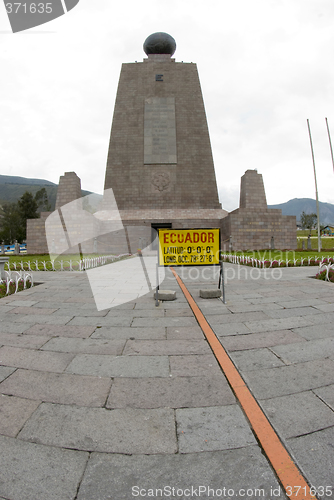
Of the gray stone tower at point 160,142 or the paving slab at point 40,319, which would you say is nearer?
the paving slab at point 40,319

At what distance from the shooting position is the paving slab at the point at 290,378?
2606 mm

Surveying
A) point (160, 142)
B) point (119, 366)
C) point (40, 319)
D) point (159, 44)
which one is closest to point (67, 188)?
point (160, 142)

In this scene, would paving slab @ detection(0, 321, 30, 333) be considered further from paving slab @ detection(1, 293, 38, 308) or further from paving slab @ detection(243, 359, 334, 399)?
paving slab @ detection(243, 359, 334, 399)

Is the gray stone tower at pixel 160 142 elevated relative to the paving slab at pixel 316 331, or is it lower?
elevated

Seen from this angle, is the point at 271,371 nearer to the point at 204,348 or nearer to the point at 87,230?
the point at 204,348

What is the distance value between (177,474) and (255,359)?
6.02ft

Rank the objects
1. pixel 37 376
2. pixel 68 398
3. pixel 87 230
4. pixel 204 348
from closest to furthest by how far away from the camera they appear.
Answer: pixel 68 398 → pixel 37 376 → pixel 204 348 → pixel 87 230

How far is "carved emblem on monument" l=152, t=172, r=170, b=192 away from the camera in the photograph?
29.7m

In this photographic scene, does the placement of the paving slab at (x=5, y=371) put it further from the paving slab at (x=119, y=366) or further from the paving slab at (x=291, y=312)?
the paving slab at (x=291, y=312)

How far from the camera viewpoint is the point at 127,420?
222cm

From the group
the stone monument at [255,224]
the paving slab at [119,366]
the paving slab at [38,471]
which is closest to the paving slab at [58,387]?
the paving slab at [119,366]

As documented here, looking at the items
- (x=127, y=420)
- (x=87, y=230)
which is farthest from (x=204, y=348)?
(x=87, y=230)

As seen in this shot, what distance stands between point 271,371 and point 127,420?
1.61 m

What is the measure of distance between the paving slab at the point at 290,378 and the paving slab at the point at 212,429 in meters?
0.40
